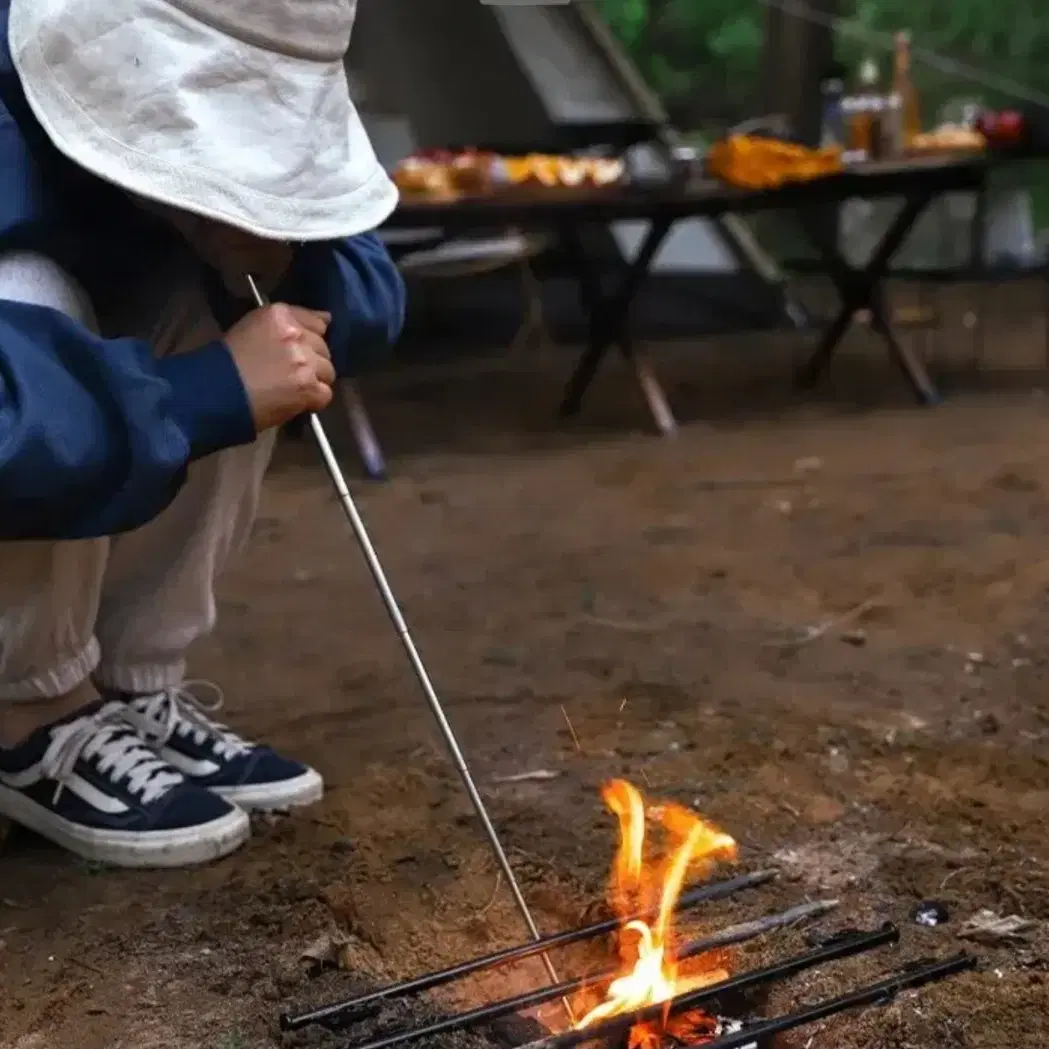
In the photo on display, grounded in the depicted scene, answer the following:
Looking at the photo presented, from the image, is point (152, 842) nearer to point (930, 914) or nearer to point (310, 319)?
point (310, 319)

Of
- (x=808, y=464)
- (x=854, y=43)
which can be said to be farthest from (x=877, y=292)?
(x=854, y=43)

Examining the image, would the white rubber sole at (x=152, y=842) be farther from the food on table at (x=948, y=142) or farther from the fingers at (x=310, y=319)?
the food on table at (x=948, y=142)

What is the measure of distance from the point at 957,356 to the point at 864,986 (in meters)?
3.60

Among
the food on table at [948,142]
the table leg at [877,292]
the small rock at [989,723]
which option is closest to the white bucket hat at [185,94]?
the small rock at [989,723]

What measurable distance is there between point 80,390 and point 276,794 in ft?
1.81

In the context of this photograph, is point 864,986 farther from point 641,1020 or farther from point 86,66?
point 86,66

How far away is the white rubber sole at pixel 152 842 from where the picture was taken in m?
1.29

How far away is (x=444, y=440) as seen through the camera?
343 cm

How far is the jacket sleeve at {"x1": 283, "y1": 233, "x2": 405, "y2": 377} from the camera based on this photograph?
1289 mm

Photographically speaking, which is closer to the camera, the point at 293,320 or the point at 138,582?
the point at 293,320

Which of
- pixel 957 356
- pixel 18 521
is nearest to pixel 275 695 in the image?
pixel 18 521

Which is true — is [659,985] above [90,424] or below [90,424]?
below

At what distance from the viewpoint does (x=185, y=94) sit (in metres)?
1.01

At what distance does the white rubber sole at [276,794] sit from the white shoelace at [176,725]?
0.14ft
